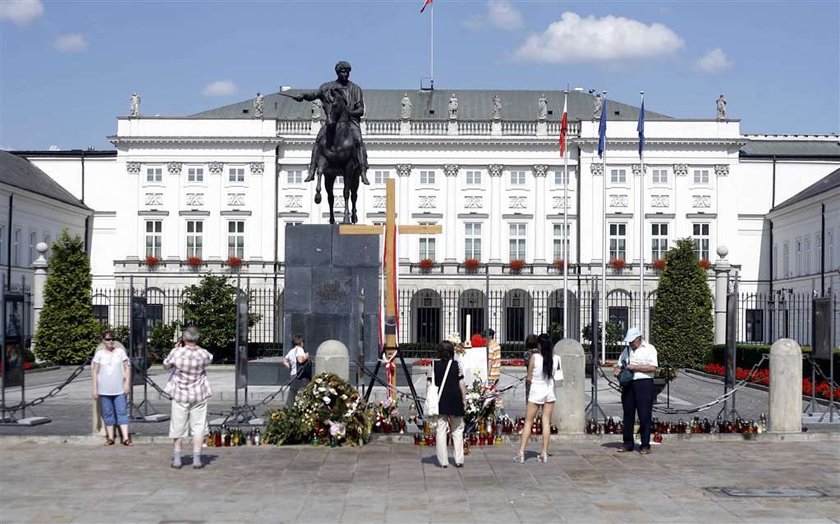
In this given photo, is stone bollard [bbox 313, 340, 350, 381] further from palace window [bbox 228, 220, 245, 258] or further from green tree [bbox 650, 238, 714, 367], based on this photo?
palace window [bbox 228, 220, 245, 258]

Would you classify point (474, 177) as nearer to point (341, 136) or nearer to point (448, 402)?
point (341, 136)

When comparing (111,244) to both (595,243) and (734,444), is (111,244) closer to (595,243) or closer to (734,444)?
(595,243)

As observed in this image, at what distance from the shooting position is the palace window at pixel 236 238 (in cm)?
7506

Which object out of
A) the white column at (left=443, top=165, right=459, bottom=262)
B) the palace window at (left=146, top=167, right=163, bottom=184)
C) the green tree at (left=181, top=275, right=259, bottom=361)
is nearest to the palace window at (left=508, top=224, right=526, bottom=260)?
the white column at (left=443, top=165, right=459, bottom=262)

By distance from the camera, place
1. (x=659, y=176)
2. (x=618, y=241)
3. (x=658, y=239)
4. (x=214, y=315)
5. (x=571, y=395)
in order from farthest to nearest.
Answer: (x=659, y=176)
(x=658, y=239)
(x=618, y=241)
(x=214, y=315)
(x=571, y=395)

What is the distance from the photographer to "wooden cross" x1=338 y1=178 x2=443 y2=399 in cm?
2094

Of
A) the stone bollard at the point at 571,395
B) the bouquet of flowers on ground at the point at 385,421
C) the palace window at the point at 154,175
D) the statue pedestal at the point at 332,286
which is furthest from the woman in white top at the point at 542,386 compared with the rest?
the palace window at the point at 154,175

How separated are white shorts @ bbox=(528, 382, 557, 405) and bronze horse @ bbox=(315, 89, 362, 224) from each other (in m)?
9.90

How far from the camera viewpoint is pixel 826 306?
23266 mm

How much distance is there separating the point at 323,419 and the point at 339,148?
888cm

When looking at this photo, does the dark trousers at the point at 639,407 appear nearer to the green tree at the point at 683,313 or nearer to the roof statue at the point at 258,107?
the green tree at the point at 683,313

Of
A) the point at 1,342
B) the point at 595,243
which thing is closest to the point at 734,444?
the point at 1,342

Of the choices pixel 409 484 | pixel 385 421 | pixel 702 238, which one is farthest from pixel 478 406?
pixel 702 238

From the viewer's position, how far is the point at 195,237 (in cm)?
7544
